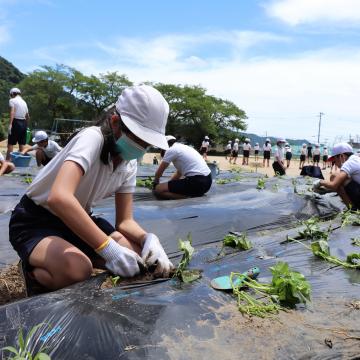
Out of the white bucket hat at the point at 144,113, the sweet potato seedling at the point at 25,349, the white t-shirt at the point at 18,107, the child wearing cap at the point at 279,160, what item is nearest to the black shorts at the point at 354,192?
the white bucket hat at the point at 144,113

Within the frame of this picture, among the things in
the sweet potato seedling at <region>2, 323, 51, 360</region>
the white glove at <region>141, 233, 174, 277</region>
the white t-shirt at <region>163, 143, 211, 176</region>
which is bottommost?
the sweet potato seedling at <region>2, 323, 51, 360</region>

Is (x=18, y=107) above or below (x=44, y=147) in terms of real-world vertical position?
above

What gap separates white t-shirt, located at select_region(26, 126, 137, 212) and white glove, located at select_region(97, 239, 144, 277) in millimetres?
355

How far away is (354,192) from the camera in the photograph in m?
4.63

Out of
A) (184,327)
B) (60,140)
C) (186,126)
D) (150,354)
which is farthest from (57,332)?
(186,126)

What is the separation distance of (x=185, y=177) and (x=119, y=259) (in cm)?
323

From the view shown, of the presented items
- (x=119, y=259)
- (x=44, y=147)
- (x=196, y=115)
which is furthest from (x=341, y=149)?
(x=196, y=115)

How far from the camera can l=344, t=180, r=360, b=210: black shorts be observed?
459 centimetres

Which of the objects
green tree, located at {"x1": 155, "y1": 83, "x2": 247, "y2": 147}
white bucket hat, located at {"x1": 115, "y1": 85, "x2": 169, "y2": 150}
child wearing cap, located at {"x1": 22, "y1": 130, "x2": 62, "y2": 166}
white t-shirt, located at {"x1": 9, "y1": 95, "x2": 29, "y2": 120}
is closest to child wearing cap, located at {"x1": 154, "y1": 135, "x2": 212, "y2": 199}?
child wearing cap, located at {"x1": 22, "y1": 130, "x2": 62, "y2": 166}

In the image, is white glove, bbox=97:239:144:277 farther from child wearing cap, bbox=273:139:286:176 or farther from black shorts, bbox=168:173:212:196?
child wearing cap, bbox=273:139:286:176

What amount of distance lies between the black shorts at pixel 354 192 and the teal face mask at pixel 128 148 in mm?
3200

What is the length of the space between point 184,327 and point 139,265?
555 mm

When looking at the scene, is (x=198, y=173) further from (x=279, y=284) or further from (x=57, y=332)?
(x=57, y=332)

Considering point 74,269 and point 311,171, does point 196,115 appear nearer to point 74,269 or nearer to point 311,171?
point 311,171
